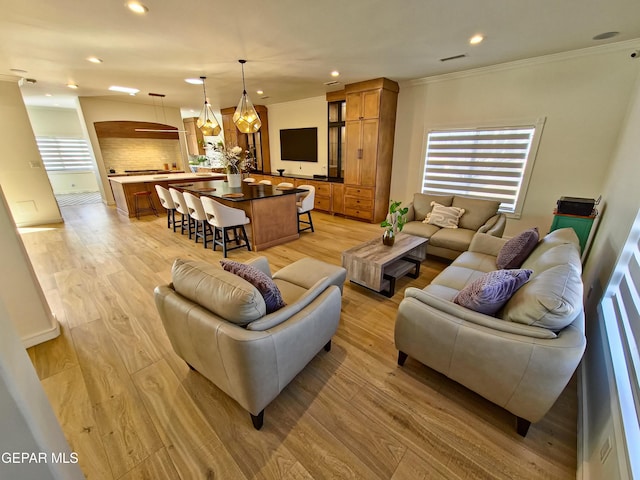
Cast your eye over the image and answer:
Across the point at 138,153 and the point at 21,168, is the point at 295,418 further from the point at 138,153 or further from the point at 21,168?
the point at 138,153

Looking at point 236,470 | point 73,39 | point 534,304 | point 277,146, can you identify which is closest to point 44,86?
point 73,39

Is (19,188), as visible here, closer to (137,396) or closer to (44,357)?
(44,357)

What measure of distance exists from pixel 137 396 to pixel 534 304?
95.5 inches

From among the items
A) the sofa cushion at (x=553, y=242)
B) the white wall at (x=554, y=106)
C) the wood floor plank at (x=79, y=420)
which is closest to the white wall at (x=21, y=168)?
the wood floor plank at (x=79, y=420)

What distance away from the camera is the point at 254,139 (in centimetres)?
812

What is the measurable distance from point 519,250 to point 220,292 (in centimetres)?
245

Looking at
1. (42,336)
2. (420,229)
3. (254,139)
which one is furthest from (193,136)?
(420,229)

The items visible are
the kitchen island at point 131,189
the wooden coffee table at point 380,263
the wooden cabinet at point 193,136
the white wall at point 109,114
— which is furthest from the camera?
the wooden cabinet at point 193,136

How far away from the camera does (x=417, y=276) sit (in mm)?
3141

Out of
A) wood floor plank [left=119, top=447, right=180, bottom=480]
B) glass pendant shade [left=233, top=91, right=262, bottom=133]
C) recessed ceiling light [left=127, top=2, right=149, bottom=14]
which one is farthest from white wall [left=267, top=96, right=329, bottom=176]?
wood floor plank [left=119, top=447, right=180, bottom=480]

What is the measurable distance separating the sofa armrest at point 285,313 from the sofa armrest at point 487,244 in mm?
2075

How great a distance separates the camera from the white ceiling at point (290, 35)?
2.32 meters

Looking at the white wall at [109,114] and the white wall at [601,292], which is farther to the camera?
the white wall at [109,114]

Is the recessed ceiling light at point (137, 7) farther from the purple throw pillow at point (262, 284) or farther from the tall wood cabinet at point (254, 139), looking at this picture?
the tall wood cabinet at point (254, 139)
